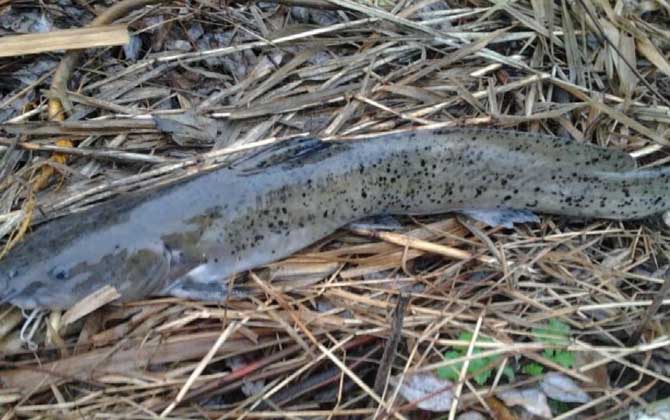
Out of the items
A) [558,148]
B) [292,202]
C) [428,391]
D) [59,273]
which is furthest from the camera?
[558,148]

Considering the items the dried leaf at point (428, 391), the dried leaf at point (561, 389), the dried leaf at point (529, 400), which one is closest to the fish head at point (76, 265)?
the dried leaf at point (428, 391)

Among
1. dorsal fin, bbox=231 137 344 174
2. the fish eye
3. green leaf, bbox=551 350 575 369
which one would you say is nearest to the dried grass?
green leaf, bbox=551 350 575 369

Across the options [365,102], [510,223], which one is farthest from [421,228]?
[365,102]

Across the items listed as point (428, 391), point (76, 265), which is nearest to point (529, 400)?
point (428, 391)

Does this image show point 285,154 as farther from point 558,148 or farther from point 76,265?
point 558,148

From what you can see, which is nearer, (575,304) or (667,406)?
(667,406)

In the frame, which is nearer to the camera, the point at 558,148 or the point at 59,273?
the point at 59,273

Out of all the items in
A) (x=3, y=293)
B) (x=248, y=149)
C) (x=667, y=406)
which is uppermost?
(x=248, y=149)

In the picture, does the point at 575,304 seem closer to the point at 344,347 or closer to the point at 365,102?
the point at 344,347
